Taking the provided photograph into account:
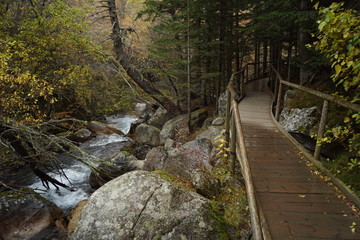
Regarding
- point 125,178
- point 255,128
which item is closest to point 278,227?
point 125,178

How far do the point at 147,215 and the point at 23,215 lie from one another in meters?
4.52

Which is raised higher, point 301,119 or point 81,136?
point 301,119

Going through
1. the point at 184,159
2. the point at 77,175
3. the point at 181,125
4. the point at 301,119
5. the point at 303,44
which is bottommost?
the point at 77,175

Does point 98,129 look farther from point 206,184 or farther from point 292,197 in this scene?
point 292,197

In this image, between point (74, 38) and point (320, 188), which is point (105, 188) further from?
point (74, 38)

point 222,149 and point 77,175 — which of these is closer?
point 222,149

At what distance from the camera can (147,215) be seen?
432cm

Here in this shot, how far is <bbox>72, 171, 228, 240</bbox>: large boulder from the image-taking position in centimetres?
414

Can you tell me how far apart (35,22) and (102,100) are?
10394 millimetres

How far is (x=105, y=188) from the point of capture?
4727 mm

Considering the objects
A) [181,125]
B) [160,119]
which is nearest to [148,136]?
[181,125]

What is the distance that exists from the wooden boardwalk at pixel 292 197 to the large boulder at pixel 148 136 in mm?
8302

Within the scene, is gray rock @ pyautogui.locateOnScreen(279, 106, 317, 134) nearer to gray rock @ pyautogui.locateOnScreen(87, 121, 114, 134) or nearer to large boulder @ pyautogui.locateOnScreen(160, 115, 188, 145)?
large boulder @ pyautogui.locateOnScreen(160, 115, 188, 145)

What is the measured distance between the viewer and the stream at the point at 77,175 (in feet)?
28.1
